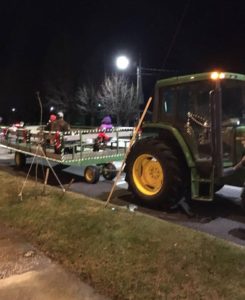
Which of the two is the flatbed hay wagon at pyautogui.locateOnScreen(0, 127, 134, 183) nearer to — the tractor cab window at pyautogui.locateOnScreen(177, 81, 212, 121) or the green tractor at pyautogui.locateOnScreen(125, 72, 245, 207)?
the green tractor at pyautogui.locateOnScreen(125, 72, 245, 207)

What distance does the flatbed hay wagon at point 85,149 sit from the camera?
10664mm

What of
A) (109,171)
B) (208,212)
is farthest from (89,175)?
(208,212)

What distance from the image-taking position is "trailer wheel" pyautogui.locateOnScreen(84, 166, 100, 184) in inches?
428

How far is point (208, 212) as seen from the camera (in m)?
7.83

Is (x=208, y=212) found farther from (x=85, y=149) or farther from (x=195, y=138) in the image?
(x=85, y=149)

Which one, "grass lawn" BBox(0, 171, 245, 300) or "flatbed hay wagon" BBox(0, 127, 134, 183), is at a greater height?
"flatbed hay wagon" BBox(0, 127, 134, 183)

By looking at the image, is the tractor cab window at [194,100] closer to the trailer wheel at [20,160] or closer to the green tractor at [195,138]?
the green tractor at [195,138]

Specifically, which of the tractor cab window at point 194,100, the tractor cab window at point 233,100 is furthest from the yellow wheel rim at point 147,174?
the tractor cab window at point 233,100

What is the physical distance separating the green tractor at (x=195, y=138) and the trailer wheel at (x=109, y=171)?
9.66 ft

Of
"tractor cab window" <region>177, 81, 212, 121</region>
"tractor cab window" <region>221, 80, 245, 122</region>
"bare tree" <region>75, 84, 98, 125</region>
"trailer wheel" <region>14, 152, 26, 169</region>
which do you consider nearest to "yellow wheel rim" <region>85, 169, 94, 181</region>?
"trailer wheel" <region>14, 152, 26, 169</region>

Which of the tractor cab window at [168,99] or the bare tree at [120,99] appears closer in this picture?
the tractor cab window at [168,99]

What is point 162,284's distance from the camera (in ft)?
14.9

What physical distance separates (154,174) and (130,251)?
3.06m

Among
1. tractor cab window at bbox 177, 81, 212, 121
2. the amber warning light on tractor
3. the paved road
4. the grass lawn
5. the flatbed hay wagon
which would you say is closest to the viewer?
the grass lawn
